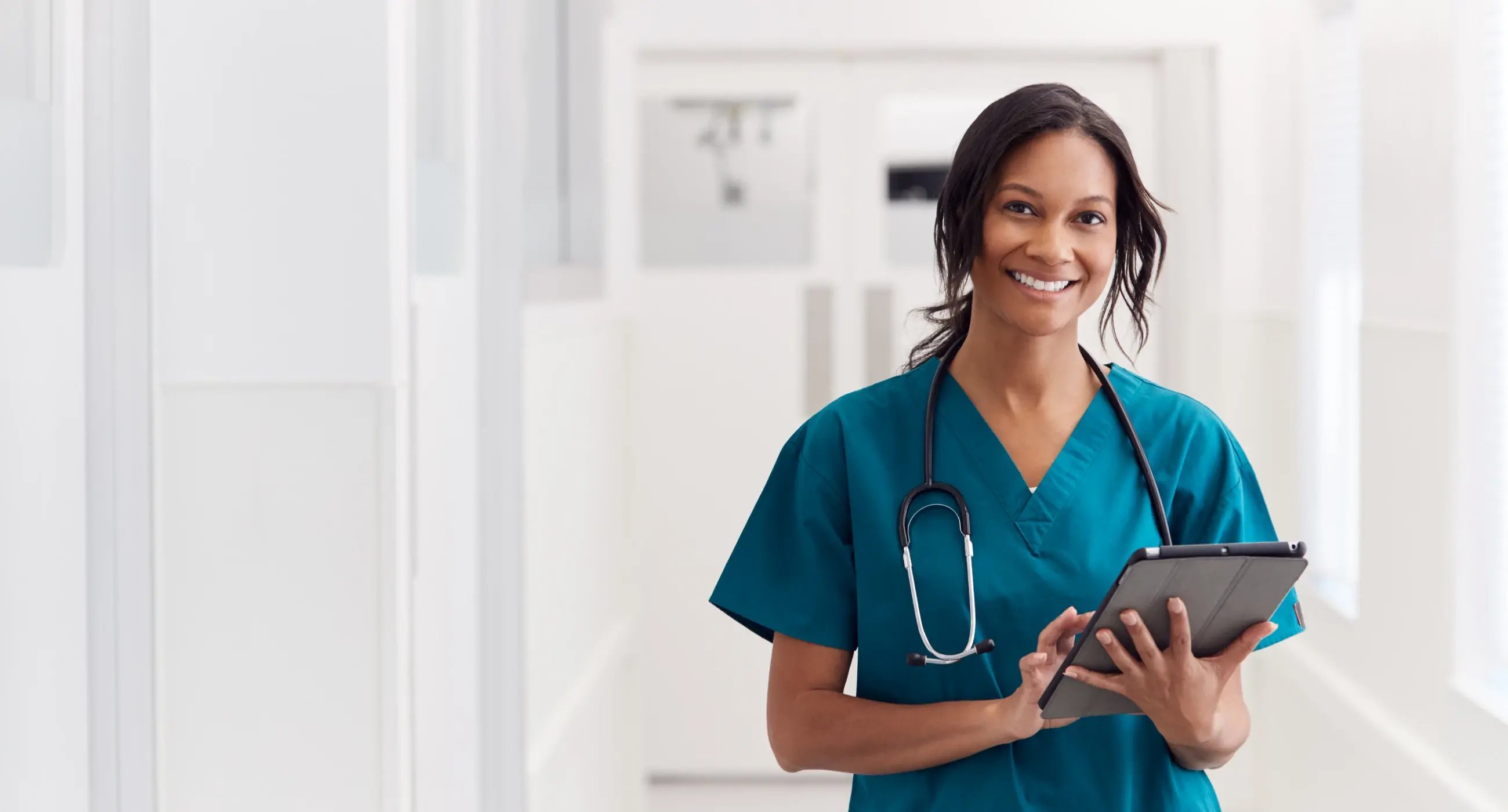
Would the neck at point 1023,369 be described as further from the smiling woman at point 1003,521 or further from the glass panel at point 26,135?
the glass panel at point 26,135

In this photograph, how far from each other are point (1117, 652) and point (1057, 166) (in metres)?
0.34

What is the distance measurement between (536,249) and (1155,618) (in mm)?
1722

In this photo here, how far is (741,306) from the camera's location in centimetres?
339

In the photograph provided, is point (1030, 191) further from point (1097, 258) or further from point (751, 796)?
point (751, 796)

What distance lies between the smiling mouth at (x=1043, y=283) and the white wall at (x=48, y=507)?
2.51 feet

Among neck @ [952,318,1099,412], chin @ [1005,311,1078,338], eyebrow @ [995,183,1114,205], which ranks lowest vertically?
neck @ [952,318,1099,412]

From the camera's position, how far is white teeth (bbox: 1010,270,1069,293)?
97 centimetres

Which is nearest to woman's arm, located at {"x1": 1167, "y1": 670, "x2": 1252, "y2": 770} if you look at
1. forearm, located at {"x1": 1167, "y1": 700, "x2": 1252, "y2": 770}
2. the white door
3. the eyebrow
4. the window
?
forearm, located at {"x1": 1167, "y1": 700, "x2": 1252, "y2": 770}

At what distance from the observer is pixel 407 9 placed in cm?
137

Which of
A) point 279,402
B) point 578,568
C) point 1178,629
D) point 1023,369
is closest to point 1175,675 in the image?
point 1178,629

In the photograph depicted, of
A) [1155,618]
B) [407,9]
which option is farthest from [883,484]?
[407,9]

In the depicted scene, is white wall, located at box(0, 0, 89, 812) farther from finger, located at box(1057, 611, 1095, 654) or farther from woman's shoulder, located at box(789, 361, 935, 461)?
finger, located at box(1057, 611, 1095, 654)

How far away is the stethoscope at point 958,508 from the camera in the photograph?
99cm

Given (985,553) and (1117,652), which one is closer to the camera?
(1117,652)
